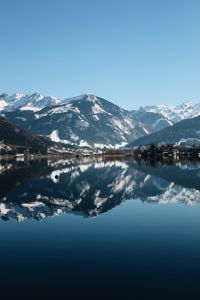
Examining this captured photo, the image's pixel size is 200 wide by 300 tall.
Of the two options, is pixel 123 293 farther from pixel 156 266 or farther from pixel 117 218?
pixel 117 218

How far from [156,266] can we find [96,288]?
828 cm

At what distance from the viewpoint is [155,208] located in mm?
86875

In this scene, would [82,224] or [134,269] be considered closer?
[134,269]

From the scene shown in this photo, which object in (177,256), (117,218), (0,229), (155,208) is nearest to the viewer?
(177,256)

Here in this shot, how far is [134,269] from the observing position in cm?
3903

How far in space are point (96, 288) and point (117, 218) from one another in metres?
39.6

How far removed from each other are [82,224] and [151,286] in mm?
33368

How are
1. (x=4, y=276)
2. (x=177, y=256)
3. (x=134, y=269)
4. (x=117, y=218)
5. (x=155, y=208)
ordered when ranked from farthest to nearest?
1. (x=155, y=208)
2. (x=117, y=218)
3. (x=177, y=256)
4. (x=134, y=269)
5. (x=4, y=276)

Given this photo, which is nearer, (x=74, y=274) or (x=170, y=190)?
(x=74, y=274)

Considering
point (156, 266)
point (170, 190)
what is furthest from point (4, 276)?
point (170, 190)

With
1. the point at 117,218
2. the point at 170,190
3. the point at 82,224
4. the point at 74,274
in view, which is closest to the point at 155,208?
the point at 117,218

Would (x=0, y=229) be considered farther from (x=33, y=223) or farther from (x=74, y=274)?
(x=74, y=274)

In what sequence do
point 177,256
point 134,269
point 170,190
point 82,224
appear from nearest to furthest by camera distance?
point 134,269 < point 177,256 < point 82,224 < point 170,190

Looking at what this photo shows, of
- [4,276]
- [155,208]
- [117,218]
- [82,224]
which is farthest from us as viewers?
[155,208]
